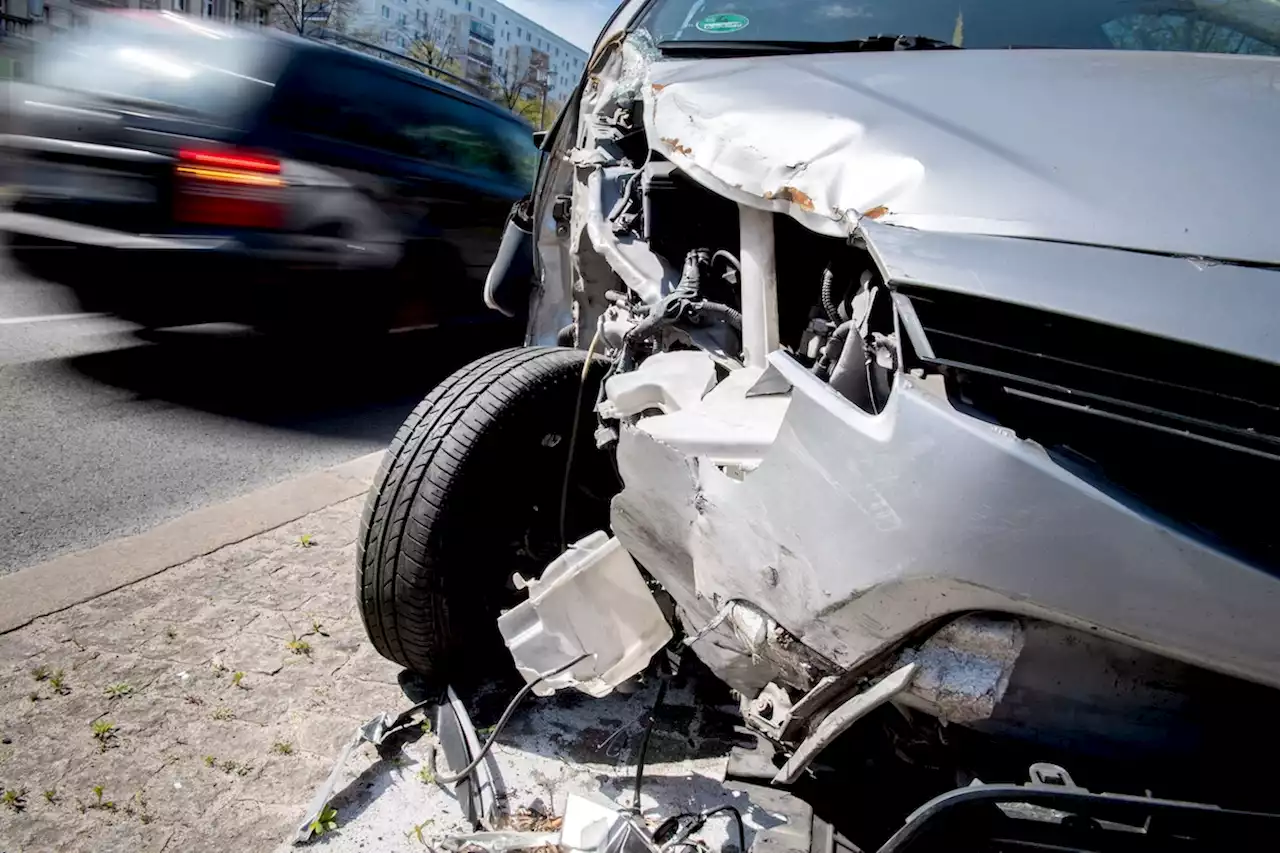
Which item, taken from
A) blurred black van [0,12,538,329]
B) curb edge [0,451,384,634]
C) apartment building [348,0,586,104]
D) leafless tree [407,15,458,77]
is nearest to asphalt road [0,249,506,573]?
curb edge [0,451,384,634]

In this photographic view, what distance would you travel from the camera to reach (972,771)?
54.0 inches

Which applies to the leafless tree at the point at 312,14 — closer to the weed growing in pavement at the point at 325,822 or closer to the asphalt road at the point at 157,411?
the asphalt road at the point at 157,411

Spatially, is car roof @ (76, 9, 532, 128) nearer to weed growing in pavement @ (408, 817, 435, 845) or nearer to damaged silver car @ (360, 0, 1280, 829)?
damaged silver car @ (360, 0, 1280, 829)

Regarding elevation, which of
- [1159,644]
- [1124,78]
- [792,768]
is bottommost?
[792,768]

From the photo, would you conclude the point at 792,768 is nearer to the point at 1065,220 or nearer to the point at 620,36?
the point at 1065,220

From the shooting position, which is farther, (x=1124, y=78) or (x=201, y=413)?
(x=201, y=413)

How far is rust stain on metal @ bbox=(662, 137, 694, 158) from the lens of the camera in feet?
5.90

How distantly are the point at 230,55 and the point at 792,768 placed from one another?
441 cm

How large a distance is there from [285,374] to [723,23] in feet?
12.1

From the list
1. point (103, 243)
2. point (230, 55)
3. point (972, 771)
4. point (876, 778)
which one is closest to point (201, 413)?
point (103, 243)

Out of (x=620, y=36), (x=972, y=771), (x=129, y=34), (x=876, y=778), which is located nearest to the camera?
(x=972, y=771)

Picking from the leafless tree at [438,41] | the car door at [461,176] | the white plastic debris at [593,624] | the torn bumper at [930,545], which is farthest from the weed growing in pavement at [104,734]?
the leafless tree at [438,41]

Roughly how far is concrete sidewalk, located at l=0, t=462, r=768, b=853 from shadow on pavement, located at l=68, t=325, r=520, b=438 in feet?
6.20

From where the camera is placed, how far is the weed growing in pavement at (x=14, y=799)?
1.86m
